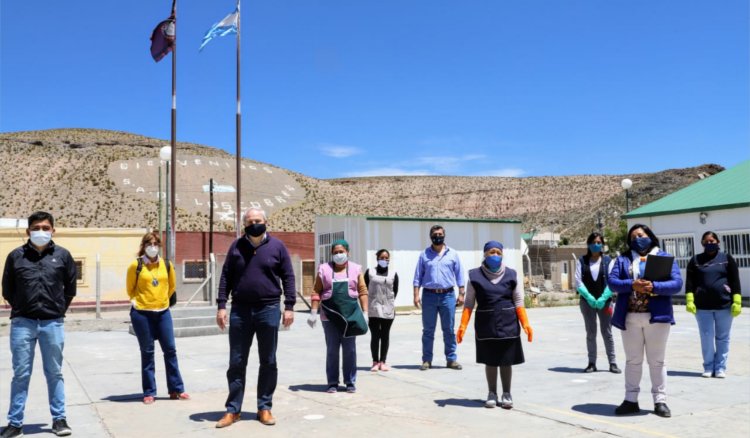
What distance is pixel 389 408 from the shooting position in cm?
671

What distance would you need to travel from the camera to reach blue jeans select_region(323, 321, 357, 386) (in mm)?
7582

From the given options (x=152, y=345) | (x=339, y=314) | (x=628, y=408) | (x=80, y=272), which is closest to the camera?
(x=628, y=408)

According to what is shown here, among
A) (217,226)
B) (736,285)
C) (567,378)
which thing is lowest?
(567,378)

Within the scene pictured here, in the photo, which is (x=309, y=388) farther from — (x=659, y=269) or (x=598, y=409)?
(x=659, y=269)

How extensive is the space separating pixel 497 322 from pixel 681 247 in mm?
21865

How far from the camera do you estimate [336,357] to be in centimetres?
768

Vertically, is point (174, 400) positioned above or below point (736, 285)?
below

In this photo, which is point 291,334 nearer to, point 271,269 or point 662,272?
point 271,269

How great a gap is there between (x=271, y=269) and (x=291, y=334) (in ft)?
28.0

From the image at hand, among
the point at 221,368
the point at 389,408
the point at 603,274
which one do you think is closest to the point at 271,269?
the point at 389,408

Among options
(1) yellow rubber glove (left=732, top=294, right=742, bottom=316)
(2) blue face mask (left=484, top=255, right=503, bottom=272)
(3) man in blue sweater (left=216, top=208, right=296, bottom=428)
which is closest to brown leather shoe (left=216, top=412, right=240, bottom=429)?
(3) man in blue sweater (left=216, top=208, right=296, bottom=428)

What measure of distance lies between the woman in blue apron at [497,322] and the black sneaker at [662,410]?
1275 mm

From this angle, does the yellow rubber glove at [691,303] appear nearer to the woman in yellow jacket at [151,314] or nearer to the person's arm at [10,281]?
the woman in yellow jacket at [151,314]

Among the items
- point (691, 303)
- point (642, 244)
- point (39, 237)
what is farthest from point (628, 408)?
point (39, 237)
